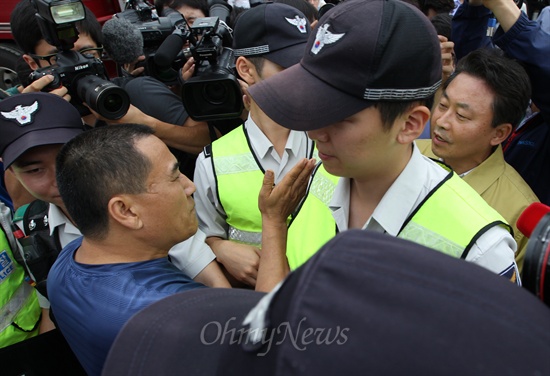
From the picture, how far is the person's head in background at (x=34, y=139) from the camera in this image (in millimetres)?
1868

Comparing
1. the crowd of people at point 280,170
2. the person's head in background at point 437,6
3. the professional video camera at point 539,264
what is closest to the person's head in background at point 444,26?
the crowd of people at point 280,170

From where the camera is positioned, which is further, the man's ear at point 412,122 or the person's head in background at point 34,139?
the person's head in background at point 34,139

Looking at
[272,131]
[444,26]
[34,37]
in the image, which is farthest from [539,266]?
[444,26]

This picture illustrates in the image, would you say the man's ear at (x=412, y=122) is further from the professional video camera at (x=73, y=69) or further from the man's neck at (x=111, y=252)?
the professional video camera at (x=73, y=69)

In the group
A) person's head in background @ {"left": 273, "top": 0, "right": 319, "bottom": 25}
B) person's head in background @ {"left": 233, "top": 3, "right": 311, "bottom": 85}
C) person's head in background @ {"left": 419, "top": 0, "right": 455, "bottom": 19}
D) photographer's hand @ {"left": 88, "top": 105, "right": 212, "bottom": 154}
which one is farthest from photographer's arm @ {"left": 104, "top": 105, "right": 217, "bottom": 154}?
person's head in background @ {"left": 419, "top": 0, "right": 455, "bottom": 19}

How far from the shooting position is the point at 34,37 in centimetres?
249

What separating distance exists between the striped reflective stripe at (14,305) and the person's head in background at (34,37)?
112cm

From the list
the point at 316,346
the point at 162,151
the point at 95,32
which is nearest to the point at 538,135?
the point at 162,151

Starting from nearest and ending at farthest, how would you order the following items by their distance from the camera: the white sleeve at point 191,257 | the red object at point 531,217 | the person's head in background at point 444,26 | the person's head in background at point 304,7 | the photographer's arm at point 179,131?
the red object at point 531,217 < the white sleeve at point 191,257 < the photographer's arm at point 179,131 < the person's head in background at point 304,7 < the person's head in background at point 444,26

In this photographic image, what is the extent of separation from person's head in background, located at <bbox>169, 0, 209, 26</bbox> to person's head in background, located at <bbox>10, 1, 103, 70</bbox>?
3.70 feet

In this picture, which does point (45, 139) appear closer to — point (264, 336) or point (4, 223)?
point (4, 223)

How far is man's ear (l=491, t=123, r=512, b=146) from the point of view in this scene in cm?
194

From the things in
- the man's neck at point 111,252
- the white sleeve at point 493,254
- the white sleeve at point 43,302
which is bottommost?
the white sleeve at point 43,302

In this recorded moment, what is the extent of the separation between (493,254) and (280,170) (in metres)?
0.96
